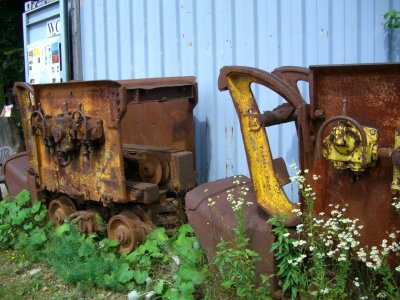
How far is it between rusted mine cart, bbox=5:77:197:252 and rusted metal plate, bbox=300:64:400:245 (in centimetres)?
167

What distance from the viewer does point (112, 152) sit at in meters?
4.14

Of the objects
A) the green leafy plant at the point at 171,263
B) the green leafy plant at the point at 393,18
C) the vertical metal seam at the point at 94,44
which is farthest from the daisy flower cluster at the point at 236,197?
the vertical metal seam at the point at 94,44

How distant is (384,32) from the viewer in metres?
3.87

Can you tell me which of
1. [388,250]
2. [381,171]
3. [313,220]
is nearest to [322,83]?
[381,171]

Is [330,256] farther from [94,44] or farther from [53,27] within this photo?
[53,27]

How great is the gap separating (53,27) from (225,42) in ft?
11.2

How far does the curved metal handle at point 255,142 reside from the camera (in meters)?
3.22

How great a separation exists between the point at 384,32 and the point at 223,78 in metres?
1.44

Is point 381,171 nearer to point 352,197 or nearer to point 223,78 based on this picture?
point 352,197

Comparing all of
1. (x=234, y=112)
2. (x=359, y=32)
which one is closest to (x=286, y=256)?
(x=359, y=32)

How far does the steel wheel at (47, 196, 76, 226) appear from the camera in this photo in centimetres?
495

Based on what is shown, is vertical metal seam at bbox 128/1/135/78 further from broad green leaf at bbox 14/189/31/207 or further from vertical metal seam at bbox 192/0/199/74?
broad green leaf at bbox 14/189/31/207

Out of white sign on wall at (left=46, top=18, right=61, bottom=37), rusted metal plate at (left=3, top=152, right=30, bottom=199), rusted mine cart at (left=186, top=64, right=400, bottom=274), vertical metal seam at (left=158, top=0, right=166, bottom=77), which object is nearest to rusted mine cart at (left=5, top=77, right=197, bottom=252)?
rusted metal plate at (left=3, top=152, right=30, bottom=199)

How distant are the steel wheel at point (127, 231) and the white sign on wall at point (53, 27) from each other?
381 cm
